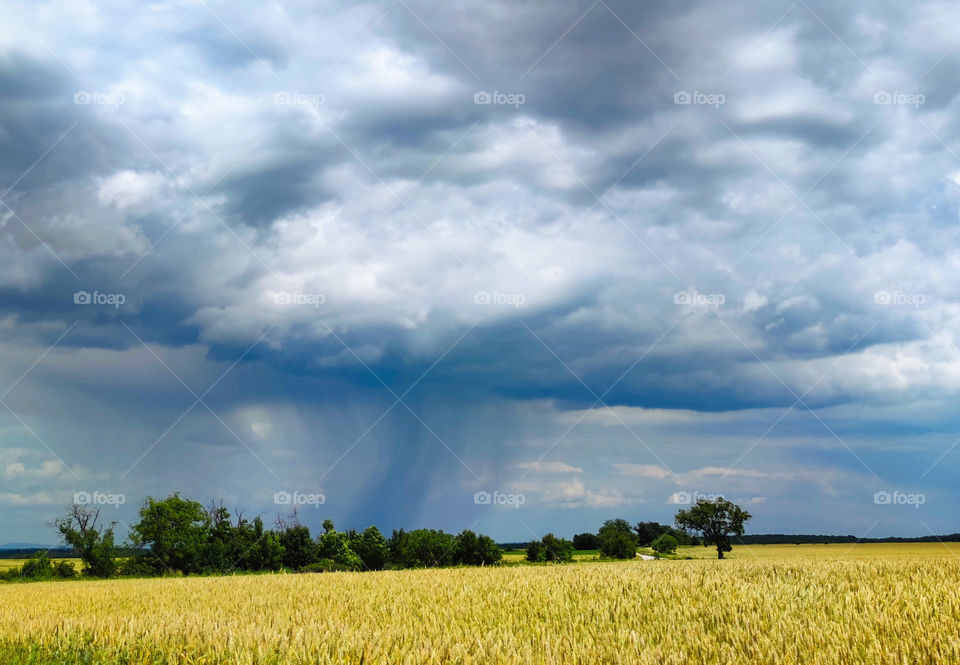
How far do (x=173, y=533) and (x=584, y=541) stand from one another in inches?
2916

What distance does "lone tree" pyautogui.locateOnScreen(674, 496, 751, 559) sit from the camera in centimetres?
9675

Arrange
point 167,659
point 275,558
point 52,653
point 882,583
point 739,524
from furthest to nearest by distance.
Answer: point 739,524
point 275,558
point 882,583
point 52,653
point 167,659

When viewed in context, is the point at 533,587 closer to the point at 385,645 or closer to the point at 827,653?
the point at 385,645

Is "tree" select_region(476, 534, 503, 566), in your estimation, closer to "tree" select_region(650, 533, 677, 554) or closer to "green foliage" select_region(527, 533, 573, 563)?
"green foliage" select_region(527, 533, 573, 563)

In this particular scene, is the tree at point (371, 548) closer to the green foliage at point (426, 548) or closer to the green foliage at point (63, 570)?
the green foliage at point (426, 548)

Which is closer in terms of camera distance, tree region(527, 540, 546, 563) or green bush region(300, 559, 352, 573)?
green bush region(300, 559, 352, 573)

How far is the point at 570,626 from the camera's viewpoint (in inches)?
484

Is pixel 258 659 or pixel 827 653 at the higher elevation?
pixel 827 653

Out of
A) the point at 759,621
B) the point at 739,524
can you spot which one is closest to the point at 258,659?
the point at 759,621

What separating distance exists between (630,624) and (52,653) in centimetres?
1177

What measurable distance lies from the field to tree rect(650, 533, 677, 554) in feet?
272

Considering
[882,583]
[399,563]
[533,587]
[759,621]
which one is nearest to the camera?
[759,621]

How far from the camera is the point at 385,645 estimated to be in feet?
33.5

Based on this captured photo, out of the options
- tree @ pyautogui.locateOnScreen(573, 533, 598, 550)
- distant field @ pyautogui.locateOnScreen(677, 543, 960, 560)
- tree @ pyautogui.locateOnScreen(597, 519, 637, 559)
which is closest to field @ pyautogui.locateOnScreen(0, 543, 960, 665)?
distant field @ pyautogui.locateOnScreen(677, 543, 960, 560)
